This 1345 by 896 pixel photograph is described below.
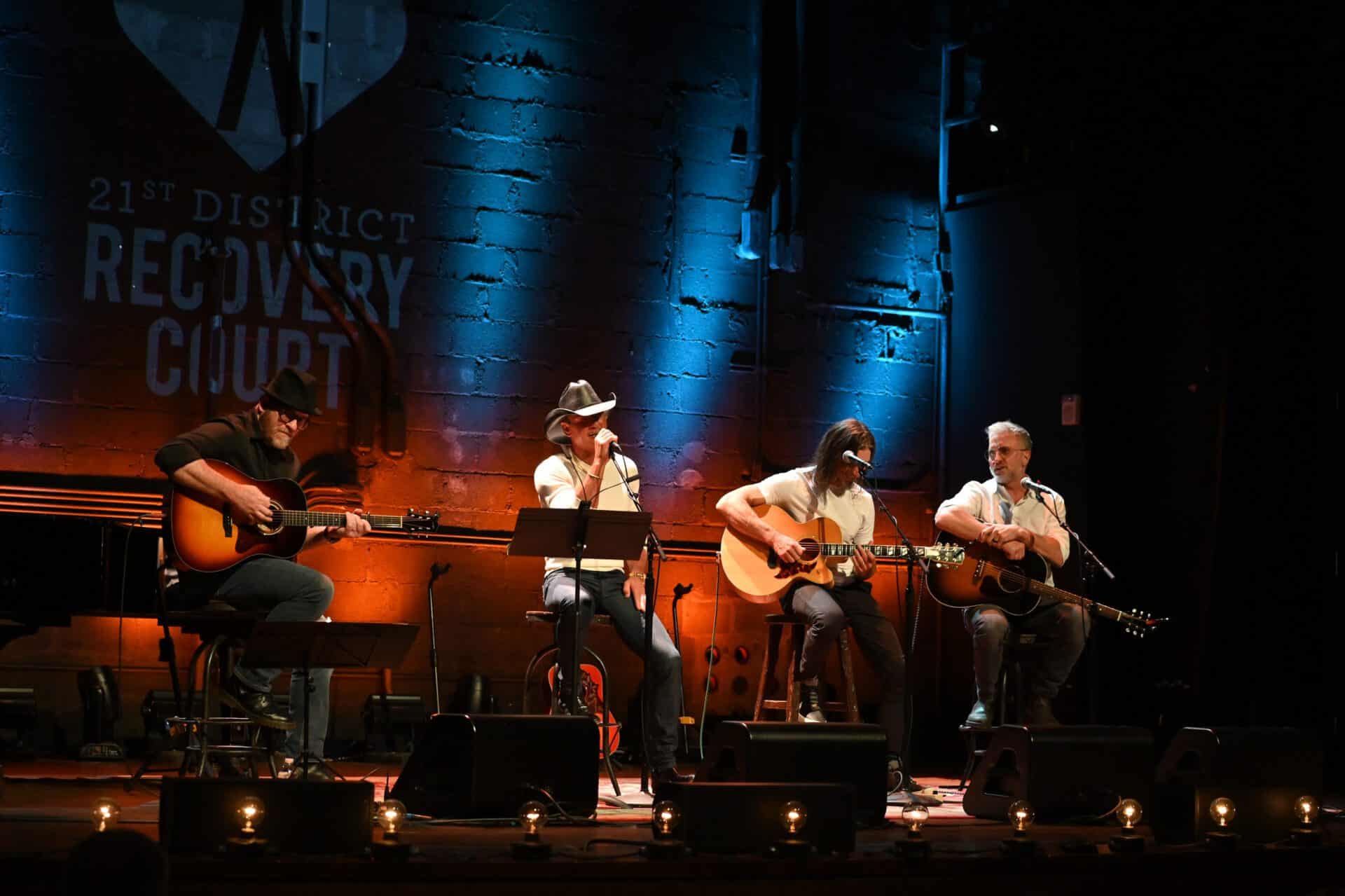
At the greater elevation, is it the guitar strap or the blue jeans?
the guitar strap

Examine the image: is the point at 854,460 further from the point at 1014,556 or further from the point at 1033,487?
the point at 1033,487

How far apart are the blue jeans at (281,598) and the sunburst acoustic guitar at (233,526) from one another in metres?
0.06

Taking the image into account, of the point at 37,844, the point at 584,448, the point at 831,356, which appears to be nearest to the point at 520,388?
the point at 584,448

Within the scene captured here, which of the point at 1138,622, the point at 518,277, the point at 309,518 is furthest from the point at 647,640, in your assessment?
the point at 518,277

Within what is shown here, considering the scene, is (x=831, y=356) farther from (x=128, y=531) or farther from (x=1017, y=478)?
(x=128, y=531)

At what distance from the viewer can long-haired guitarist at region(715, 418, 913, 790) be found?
651 centimetres

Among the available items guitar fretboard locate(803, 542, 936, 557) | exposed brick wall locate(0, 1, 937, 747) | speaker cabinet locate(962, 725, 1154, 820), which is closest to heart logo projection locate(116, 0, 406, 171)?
exposed brick wall locate(0, 1, 937, 747)

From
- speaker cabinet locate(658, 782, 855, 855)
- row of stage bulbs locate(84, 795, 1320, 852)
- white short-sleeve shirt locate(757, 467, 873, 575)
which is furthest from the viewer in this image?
white short-sleeve shirt locate(757, 467, 873, 575)

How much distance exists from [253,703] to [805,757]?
2234mm

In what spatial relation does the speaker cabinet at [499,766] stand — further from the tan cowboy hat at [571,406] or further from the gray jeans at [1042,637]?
the gray jeans at [1042,637]

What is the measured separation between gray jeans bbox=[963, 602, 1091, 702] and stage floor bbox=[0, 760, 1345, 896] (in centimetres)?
152

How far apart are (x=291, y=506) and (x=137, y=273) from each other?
6.05ft

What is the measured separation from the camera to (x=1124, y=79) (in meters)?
7.98

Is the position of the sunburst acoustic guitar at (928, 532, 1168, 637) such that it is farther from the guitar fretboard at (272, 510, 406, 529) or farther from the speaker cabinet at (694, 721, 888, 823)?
the guitar fretboard at (272, 510, 406, 529)
